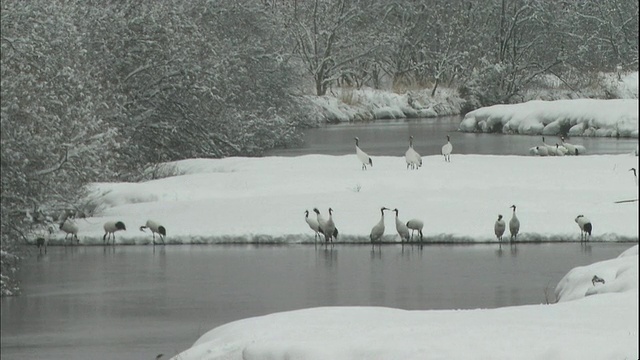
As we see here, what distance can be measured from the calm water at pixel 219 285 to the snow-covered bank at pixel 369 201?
73 cm

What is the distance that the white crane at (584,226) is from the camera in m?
21.8

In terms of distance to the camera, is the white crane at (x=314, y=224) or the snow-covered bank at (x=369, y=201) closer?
the white crane at (x=314, y=224)

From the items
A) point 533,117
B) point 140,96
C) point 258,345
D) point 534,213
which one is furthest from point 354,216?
point 533,117

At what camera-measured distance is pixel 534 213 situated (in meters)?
24.0

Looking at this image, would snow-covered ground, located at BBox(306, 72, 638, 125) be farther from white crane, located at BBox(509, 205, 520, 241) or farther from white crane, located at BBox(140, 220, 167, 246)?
white crane, located at BBox(509, 205, 520, 241)

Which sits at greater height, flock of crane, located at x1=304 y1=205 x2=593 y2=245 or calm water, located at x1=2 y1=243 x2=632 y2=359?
flock of crane, located at x1=304 y1=205 x2=593 y2=245

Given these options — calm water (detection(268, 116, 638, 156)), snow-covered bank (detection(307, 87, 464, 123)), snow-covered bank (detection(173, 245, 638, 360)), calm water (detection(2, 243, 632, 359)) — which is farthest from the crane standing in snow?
snow-covered bank (detection(307, 87, 464, 123))

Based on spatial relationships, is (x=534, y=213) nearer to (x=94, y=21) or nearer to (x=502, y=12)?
(x=94, y=21)

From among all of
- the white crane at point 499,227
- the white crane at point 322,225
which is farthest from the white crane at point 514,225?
the white crane at point 322,225

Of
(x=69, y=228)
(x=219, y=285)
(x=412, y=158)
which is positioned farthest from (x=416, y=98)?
(x=219, y=285)

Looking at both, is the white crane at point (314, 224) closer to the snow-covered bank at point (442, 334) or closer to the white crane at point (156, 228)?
the white crane at point (156, 228)

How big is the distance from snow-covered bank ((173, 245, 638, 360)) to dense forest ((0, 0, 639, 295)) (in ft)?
24.1

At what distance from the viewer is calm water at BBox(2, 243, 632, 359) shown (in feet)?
49.1

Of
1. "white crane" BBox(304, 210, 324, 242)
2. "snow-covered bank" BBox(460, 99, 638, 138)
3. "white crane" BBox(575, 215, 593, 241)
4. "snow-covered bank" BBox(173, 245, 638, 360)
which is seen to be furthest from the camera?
"snow-covered bank" BBox(460, 99, 638, 138)
